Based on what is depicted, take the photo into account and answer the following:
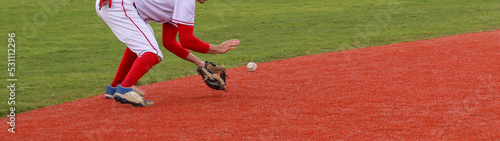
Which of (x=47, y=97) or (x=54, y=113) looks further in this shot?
(x=47, y=97)

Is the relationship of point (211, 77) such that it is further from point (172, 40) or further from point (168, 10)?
point (168, 10)

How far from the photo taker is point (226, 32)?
49.2 ft

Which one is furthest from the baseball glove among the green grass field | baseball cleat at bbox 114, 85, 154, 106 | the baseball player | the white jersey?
the green grass field

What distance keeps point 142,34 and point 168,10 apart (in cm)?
49

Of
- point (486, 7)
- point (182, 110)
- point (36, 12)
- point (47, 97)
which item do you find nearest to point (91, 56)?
point (47, 97)

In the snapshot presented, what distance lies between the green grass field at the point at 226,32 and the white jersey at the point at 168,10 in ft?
5.35

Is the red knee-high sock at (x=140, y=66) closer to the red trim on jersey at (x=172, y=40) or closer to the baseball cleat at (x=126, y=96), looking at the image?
the baseball cleat at (x=126, y=96)

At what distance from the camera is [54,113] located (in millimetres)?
6180

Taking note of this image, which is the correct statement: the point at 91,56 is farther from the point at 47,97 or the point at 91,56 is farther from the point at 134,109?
the point at 134,109

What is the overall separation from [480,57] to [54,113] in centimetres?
591

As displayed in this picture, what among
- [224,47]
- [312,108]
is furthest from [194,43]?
[312,108]

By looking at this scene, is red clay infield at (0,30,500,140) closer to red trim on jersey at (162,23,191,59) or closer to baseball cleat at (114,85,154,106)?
baseball cleat at (114,85,154,106)

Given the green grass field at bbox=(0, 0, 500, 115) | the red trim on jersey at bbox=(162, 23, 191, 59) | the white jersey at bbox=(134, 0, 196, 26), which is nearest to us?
the white jersey at bbox=(134, 0, 196, 26)

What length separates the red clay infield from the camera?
192 inches
